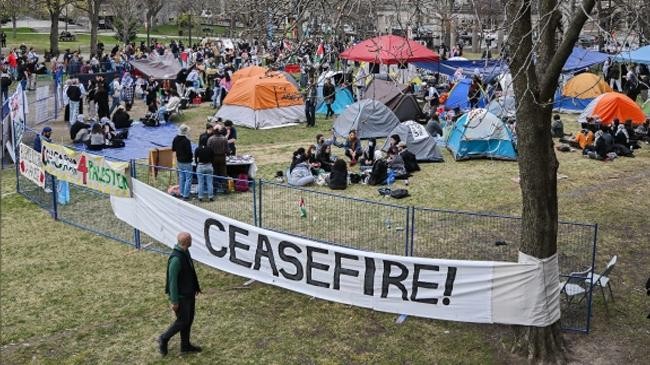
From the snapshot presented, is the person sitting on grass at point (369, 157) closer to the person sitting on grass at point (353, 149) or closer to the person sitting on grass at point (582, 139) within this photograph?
the person sitting on grass at point (353, 149)

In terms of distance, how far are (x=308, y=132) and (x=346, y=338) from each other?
47.3ft

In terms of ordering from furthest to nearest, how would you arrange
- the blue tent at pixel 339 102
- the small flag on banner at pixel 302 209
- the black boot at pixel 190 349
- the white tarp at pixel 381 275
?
the blue tent at pixel 339 102 → the small flag on banner at pixel 302 209 → the black boot at pixel 190 349 → the white tarp at pixel 381 275

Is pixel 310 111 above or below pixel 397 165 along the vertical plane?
above

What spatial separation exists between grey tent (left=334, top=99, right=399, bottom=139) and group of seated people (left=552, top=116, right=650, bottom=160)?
16.0ft

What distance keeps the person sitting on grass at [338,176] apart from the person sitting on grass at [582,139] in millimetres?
7833

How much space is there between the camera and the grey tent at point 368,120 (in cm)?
2091

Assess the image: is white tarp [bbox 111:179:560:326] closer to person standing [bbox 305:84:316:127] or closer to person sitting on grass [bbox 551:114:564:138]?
person standing [bbox 305:84:316:127]

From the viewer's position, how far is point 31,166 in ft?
49.2

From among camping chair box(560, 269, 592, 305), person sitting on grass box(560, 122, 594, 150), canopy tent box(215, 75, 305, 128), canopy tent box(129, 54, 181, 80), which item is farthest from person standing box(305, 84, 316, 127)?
camping chair box(560, 269, 592, 305)

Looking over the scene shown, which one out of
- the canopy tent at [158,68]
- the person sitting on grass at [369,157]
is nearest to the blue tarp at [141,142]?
the canopy tent at [158,68]

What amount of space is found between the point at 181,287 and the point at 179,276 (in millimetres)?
141

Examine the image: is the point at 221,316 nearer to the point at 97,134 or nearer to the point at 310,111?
the point at 97,134

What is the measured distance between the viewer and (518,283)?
8672 mm

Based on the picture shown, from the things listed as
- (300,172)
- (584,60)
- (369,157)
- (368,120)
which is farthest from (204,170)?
(584,60)
